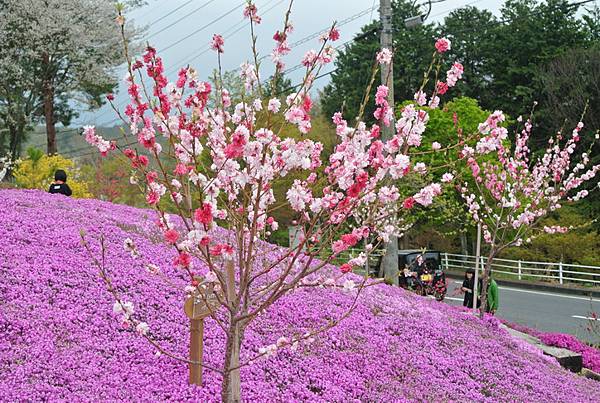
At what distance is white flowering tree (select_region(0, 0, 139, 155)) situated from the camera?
25.3 m

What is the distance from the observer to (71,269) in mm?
6992

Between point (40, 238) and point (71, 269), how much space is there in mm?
1230

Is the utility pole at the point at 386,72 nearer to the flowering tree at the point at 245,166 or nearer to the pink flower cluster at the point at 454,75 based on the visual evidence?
the pink flower cluster at the point at 454,75

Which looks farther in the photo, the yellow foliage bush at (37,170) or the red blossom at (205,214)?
the yellow foliage bush at (37,170)

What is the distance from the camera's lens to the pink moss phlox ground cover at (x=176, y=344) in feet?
17.0

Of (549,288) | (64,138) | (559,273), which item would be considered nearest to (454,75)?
(549,288)

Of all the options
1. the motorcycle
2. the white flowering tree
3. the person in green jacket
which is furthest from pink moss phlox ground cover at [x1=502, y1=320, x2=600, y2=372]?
the white flowering tree

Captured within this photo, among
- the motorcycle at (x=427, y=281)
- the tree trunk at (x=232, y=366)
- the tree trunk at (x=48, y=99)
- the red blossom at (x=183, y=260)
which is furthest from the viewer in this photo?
the tree trunk at (x=48, y=99)

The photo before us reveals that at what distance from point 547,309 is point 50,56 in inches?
891

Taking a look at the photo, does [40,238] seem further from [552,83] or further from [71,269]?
[552,83]

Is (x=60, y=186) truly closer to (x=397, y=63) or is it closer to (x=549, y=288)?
(x=549, y=288)

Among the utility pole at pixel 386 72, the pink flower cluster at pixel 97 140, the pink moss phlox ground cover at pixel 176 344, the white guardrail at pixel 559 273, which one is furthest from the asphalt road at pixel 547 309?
the pink flower cluster at pixel 97 140

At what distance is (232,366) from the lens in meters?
4.30

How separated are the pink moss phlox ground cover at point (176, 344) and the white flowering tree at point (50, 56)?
18.3m
